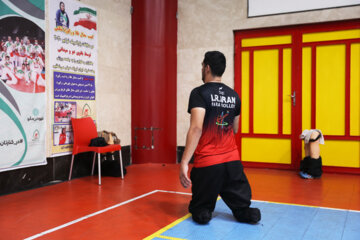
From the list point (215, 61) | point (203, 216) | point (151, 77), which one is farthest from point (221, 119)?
point (151, 77)

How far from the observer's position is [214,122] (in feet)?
9.18

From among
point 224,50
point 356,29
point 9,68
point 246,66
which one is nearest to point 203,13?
point 224,50

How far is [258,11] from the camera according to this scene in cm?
571

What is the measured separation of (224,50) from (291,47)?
1.02 meters

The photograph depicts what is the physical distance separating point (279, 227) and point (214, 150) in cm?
75

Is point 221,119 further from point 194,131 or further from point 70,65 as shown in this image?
point 70,65

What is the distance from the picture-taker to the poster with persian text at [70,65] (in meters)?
4.59

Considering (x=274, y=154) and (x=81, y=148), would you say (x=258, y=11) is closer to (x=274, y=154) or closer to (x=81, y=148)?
(x=274, y=154)

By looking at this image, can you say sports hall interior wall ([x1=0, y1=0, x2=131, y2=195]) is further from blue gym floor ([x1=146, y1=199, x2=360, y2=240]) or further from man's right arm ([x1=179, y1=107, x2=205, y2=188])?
man's right arm ([x1=179, y1=107, x2=205, y2=188])

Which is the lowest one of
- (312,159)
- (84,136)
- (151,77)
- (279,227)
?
(279,227)

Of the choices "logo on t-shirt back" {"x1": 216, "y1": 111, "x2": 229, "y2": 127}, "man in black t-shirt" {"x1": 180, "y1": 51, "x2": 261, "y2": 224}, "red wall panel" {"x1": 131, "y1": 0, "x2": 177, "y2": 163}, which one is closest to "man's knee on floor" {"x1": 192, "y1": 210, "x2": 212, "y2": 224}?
"man in black t-shirt" {"x1": 180, "y1": 51, "x2": 261, "y2": 224}

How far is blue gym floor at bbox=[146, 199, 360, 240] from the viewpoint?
2.61 m

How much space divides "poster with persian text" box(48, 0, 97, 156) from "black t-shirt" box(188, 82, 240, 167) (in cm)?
241

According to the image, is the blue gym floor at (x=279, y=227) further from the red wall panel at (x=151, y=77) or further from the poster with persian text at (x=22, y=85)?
the red wall panel at (x=151, y=77)
